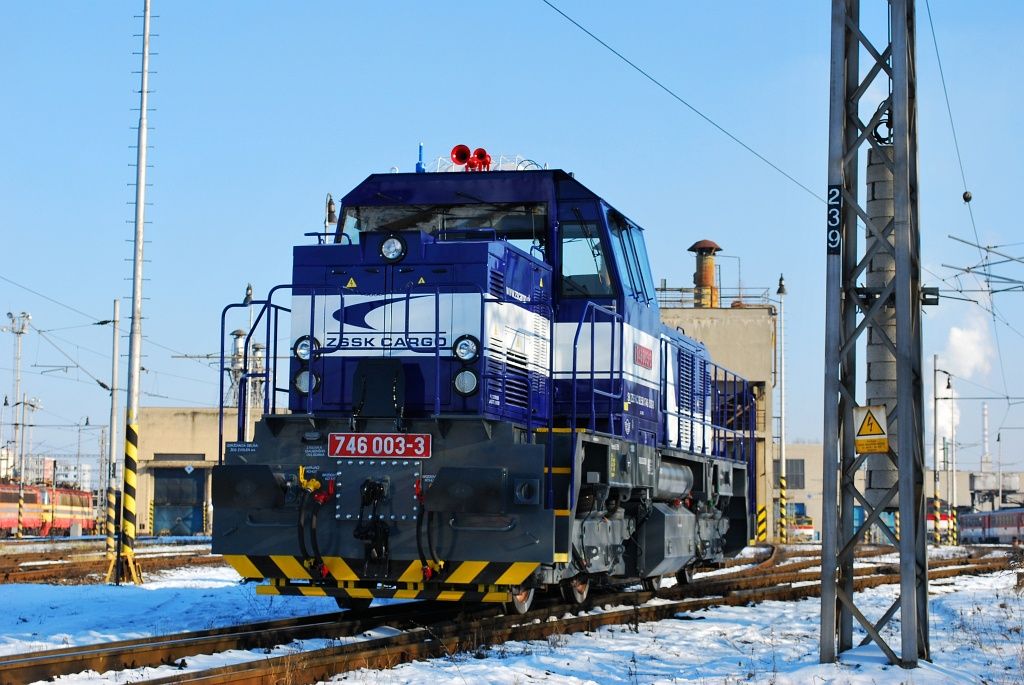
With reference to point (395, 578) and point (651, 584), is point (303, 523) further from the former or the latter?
point (651, 584)

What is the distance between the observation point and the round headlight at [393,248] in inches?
407

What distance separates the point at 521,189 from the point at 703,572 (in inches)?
414

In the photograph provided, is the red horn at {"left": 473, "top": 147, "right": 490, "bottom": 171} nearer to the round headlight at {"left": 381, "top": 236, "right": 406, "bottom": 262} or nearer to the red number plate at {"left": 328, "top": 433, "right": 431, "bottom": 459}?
the round headlight at {"left": 381, "top": 236, "right": 406, "bottom": 262}

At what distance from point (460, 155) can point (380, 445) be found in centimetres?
339

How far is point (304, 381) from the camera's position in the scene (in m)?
10.4

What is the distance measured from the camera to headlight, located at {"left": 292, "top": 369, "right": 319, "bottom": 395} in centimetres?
1034

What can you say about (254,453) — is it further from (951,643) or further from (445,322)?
(951,643)

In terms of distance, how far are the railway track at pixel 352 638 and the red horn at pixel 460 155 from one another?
4.24m

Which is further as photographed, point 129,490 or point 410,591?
point 129,490

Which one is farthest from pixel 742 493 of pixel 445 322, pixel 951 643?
pixel 445 322

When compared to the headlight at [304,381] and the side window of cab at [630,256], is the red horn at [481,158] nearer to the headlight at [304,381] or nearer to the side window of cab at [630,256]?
the side window of cab at [630,256]

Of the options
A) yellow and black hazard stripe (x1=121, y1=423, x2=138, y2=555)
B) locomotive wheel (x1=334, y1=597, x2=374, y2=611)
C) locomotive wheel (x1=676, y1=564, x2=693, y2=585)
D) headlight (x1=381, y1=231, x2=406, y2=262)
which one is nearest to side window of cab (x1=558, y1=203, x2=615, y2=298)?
headlight (x1=381, y1=231, x2=406, y2=262)

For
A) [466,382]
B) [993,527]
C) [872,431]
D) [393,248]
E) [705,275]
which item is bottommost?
[993,527]

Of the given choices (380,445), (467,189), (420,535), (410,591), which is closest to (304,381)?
(380,445)
